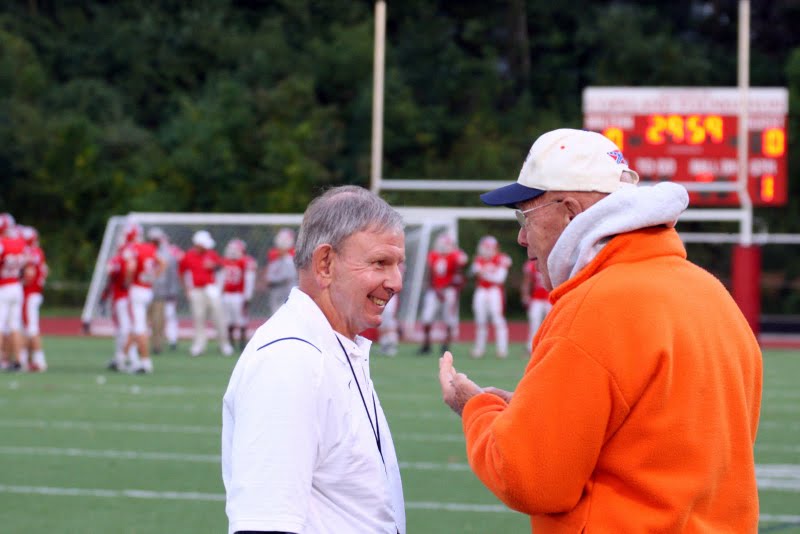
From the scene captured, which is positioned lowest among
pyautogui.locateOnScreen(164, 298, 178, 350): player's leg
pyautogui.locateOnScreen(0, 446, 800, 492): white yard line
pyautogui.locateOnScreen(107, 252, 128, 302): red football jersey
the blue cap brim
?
pyautogui.locateOnScreen(164, 298, 178, 350): player's leg

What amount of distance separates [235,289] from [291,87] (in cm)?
1825

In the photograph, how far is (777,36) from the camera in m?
40.5

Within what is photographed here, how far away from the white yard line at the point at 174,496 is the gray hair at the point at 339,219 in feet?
16.2

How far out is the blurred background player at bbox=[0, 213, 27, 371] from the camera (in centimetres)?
1594

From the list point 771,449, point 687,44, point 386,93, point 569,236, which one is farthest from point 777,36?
point 569,236

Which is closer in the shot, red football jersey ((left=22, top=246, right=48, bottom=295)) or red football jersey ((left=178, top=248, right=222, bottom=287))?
red football jersey ((left=22, top=246, right=48, bottom=295))

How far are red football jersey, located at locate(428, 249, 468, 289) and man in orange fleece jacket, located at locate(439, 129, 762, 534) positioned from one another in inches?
696

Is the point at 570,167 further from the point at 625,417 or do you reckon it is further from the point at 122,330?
the point at 122,330

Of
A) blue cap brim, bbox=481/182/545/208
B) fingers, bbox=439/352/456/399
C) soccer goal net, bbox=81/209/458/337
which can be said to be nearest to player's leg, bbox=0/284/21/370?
soccer goal net, bbox=81/209/458/337

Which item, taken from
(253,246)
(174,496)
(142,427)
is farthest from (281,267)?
(174,496)

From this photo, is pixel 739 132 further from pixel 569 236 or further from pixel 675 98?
pixel 569 236

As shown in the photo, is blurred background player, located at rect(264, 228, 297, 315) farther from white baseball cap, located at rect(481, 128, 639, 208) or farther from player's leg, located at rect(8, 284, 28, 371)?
white baseball cap, located at rect(481, 128, 639, 208)

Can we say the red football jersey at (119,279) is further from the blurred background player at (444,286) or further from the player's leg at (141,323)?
the blurred background player at (444,286)

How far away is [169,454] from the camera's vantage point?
9.69 m
